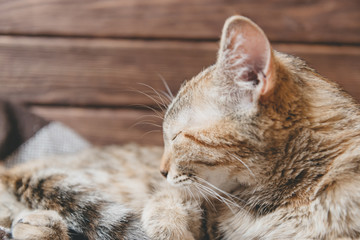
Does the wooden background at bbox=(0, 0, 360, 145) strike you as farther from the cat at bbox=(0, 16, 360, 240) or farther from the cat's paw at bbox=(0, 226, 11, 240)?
the cat's paw at bbox=(0, 226, 11, 240)

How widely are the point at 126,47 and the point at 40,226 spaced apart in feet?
3.04

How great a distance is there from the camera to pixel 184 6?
60.1 inches

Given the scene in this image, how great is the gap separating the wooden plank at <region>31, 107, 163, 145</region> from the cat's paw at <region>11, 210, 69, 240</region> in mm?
783

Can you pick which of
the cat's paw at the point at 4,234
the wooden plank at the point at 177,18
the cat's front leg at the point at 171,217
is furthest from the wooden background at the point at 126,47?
the cat's paw at the point at 4,234

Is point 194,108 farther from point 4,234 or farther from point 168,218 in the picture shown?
point 4,234

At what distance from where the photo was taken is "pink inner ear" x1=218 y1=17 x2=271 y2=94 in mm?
755

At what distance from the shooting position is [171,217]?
90 cm

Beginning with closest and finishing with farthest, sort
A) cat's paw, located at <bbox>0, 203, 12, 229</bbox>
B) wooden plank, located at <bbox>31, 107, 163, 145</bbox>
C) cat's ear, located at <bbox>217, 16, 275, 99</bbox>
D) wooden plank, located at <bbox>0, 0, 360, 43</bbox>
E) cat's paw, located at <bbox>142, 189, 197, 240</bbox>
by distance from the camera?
cat's ear, located at <bbox>217, 16, 275, 99</bbox>
cat's paw, located at <bbox>142, 189, 197, 240</bbox>
cat's paw, located at <bbox>0, 203, 12, 229</bbox>
wooden plank, located at <bbox>0, 0, 360, 43</bbox>
wooden plank, located at <bbox>31, 107, 163, 145</bbox>

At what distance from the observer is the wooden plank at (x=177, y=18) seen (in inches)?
58.5

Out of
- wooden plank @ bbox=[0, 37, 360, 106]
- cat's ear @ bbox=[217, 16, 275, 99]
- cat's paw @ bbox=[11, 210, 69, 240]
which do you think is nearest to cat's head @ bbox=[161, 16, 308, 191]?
cat's ear @ bbox=[217, 16, 275, 99]

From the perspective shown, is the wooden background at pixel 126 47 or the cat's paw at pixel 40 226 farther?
the wooden background at pixel 126 47

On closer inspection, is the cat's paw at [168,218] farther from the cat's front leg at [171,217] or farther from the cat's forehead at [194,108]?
the cat's forehead at [194,108]

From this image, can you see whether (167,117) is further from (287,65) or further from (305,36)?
(305,36)

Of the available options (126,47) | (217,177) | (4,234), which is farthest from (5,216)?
(126,47)
